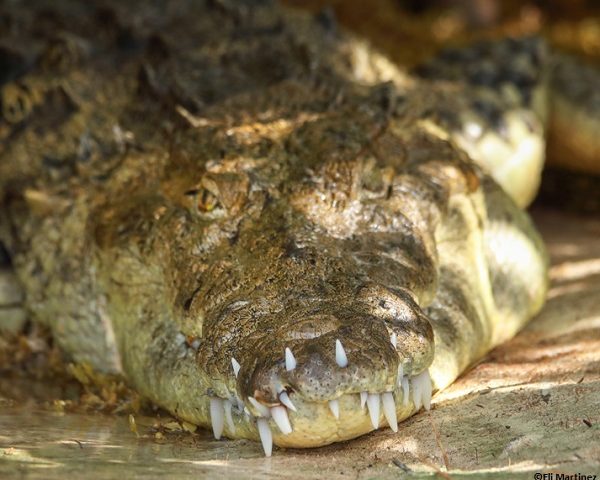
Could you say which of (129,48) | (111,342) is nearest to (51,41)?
(129,48)

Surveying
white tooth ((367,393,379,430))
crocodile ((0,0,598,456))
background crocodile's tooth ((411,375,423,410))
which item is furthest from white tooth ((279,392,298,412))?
background crocodile's tooth ((411,375,423,410))

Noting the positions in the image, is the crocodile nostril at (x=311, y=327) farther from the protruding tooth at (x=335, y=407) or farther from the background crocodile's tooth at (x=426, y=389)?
the background crocodile's tooth at (x=426, y=389)

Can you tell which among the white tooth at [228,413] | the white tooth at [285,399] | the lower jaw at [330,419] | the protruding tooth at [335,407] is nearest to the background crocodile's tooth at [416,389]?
the lower jaw at [330,419]

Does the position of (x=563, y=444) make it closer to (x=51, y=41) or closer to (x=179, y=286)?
(x=179, y=286)

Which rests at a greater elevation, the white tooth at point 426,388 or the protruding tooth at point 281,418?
the white tooth at point 426,388

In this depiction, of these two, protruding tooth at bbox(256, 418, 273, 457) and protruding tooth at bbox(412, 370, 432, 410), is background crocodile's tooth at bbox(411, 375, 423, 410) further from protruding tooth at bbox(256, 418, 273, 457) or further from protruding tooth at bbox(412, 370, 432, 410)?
protruding tooth at bbox(256, 418, 273, 457)
